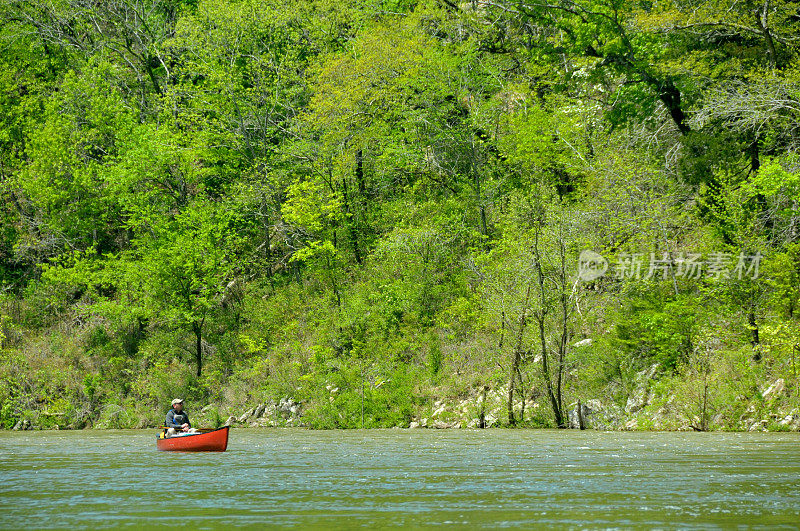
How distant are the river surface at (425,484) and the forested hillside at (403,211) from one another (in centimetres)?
437

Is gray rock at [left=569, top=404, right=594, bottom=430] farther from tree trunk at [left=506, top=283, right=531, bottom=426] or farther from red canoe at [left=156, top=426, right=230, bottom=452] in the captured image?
red canoe at [left=156, top=426, right=230, bottom=452]

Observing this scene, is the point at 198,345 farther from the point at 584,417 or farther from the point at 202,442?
the point at 584,417

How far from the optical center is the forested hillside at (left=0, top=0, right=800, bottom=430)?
81.4 ft

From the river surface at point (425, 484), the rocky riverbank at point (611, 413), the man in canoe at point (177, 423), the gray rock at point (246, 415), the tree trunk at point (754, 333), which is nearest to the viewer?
the river surface at point (425, 484)

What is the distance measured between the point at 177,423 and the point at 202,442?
2.82 m

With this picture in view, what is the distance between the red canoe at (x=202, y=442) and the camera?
69.5 feet

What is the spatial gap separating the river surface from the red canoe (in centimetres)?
55

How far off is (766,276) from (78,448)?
59.3ft

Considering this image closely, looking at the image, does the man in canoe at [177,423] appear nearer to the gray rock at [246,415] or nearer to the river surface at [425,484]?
the river surface at [425,484]

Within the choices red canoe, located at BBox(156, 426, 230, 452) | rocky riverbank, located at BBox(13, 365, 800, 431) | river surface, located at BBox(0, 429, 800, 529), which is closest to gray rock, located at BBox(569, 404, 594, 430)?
rocky riverbank, located at BBox(13, 365, 800, 431)

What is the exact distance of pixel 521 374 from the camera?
26.4 meters

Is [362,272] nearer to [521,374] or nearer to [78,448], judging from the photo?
[521,374]

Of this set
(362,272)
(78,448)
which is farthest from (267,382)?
(78,448)

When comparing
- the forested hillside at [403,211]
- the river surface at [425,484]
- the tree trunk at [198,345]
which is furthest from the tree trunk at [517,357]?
the tree trunk at [198,345]
